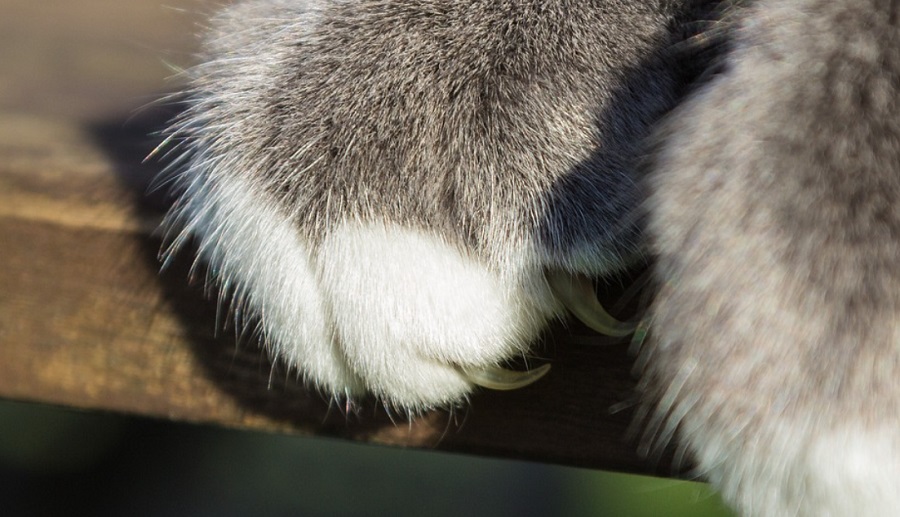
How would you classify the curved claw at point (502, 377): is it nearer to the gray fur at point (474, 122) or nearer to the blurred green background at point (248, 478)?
the gray fur at point (474, 122)

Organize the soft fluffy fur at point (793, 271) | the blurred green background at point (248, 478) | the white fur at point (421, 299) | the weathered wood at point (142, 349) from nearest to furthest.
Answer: the soft fluffy fur at point (793, 271) → the white fur at point (421, 299) → the weathered wood at point (142, 349) → the blurred green background at point (248, 478)

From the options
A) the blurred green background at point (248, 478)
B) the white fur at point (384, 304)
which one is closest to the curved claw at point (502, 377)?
the white fur at point (384, 304)

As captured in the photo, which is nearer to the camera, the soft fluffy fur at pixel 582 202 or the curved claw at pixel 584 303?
the soft fluffy fur at pixel 582 202

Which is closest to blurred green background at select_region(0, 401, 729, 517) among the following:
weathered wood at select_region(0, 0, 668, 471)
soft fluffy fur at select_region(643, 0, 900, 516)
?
weathered wood at select_region(0, 0, 668, 471)

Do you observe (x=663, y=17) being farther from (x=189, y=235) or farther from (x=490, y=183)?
(x=189, y=235)

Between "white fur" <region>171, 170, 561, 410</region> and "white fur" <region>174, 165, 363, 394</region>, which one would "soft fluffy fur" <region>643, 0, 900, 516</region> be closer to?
"white fur" <region>171, 170, 561, 410</region>

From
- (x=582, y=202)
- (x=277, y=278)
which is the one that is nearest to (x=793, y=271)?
(x=582, y=202)

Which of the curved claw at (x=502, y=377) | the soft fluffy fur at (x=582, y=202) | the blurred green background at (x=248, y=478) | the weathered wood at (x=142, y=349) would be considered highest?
the soft fluffy fur at (x=582, y=202)
